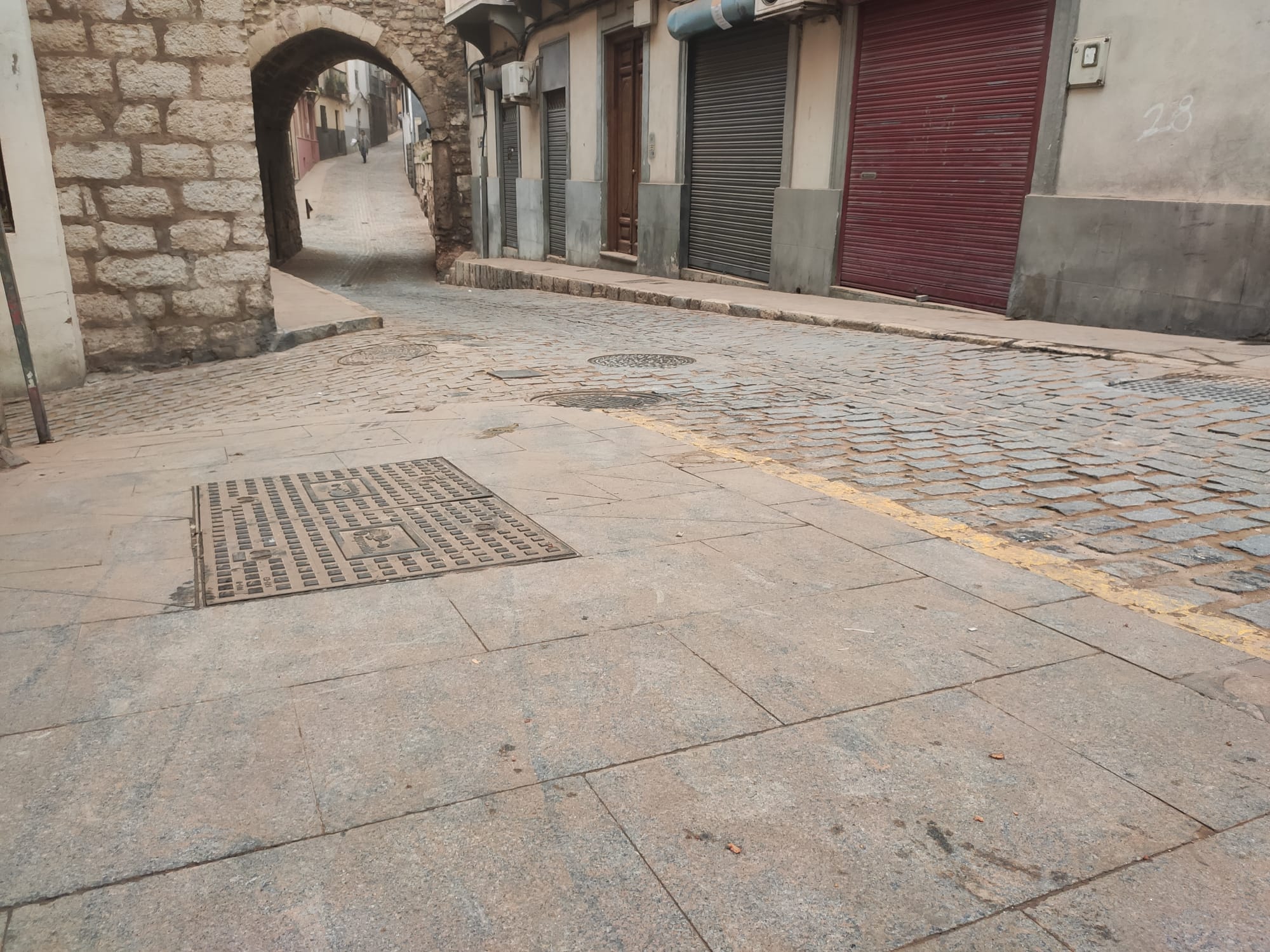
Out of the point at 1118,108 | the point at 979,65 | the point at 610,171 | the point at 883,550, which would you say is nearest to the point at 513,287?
the point at 610,171

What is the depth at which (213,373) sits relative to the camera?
777 centimetres

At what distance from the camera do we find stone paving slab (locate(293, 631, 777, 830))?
2.07 meters

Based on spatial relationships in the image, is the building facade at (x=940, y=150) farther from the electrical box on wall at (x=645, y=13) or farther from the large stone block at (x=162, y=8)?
the large stone block at (x=162, y=8)

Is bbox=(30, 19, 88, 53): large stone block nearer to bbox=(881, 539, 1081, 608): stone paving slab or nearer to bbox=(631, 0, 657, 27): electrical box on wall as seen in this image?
bbox=(881, 539, 1081, 608): stone paving slab

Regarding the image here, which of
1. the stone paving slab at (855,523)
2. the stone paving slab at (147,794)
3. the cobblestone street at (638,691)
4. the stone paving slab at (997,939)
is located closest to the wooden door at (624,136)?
the cobblestone street at (638,691)

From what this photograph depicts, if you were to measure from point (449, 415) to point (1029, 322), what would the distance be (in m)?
5.76

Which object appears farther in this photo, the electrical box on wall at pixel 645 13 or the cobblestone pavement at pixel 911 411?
the electrical box on wall at pixel 645 13

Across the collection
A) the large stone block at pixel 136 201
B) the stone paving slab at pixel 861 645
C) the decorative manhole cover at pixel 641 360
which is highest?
the large stone block at pixel 136 201

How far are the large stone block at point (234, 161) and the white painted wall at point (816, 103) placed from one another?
6565 millimetres

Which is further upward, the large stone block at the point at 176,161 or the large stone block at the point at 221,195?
the large stone block at the point at 176,161

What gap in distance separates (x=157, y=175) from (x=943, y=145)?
7.34 m

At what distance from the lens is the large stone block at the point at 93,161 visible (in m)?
7.26

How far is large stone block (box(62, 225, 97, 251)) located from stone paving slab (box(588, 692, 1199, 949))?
715 centimetres

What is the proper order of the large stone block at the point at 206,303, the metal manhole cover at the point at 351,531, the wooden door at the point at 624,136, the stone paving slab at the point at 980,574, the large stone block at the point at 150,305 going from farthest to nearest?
the wooden door at the point at 624,136, the large stone block at the point at 206,303, the large stone block at the point at 150,305, the metal manhole cover at the point at 351,531, the stone paving slab at the point at 980,574
